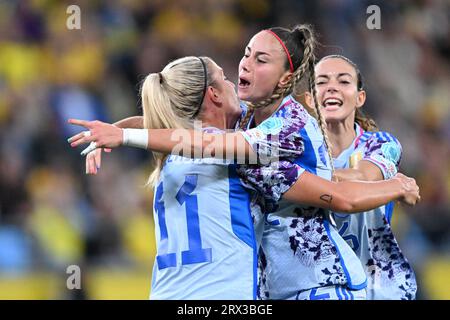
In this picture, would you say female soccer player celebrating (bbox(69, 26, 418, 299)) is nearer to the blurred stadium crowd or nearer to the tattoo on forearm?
the tattoo on forearm

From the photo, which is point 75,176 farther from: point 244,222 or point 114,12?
point 244,222

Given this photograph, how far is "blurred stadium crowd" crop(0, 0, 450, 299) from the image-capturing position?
710 centimetres

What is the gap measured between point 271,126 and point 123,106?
205 inches

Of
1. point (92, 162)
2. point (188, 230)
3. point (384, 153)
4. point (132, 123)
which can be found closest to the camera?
point (188, 230)

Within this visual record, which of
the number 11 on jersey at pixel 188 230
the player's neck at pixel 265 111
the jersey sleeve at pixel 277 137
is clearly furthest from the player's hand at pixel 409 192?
the number 11 on jersey at pixel 188 230

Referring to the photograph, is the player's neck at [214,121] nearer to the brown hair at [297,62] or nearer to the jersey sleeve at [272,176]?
the brown hair at [297,62]

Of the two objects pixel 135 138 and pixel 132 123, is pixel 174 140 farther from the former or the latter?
pixel 132 123

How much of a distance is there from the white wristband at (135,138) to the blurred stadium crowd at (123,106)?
3.47 m

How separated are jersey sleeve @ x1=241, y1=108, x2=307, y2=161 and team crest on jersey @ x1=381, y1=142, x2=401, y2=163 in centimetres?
87

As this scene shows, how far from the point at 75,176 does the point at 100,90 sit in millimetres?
1363

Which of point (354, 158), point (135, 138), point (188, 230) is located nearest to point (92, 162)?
point (135, 138)

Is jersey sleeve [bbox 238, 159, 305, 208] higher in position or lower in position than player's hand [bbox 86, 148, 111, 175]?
lower

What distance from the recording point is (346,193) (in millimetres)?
3662

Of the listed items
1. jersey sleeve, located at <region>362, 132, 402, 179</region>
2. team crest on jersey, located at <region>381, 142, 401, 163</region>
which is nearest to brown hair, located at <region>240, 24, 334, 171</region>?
jersey sleeve, located at <region>362, 132, 402, 179</region>
